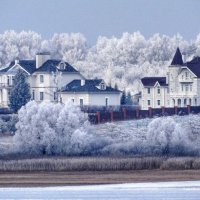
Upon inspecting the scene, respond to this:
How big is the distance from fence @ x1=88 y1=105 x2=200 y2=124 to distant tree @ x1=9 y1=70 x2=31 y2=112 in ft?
21.3

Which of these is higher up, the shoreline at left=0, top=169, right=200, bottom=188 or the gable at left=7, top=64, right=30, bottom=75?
the gable at left=7, top=64, right=30, bottom=75

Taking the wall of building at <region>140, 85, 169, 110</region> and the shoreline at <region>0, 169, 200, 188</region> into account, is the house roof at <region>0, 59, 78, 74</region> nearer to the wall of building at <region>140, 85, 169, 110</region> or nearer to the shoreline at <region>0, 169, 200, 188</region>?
the wall of building at <region>140, 85, 169, 110</region>

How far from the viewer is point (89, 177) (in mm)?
43875

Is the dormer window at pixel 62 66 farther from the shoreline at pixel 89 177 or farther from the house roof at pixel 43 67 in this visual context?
the shoreline at pixel 89 177

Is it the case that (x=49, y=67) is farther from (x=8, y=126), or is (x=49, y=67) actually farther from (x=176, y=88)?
(x=8, y=126)

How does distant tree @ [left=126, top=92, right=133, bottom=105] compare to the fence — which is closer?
the fence

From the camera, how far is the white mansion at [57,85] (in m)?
74.6

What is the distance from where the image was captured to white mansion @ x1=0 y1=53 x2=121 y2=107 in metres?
74.6

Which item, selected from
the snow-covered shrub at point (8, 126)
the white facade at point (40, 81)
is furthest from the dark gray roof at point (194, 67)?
the snow-covered shrub at point (8, 126)

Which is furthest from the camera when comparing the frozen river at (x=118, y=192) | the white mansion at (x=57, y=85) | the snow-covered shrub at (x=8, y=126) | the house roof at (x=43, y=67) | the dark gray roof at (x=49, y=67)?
the house roof at (x=43, y=67)

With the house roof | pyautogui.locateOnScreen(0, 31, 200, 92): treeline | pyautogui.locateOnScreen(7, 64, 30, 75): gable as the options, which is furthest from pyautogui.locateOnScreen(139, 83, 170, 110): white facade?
pyautogui.locateOnScreen(0, 31, 200, 92): treeline

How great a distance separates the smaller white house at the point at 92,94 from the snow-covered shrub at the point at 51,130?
18.2m

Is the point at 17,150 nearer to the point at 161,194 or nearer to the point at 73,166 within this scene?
the point at 73,166

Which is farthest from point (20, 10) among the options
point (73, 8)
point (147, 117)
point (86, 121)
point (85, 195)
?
point (85, 195)
